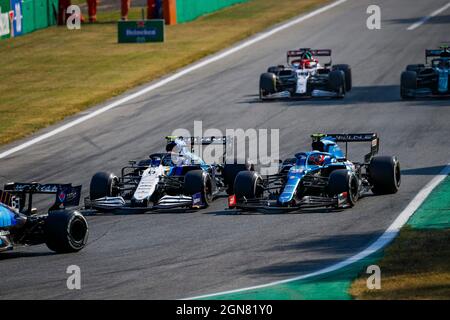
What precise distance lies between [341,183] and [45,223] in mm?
6099

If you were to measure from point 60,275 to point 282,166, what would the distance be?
7427 millimetres

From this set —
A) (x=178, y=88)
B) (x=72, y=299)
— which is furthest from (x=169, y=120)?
(x=72, y=299)

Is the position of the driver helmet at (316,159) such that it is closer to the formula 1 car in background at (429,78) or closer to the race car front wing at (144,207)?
the race car front wing at (144,207)

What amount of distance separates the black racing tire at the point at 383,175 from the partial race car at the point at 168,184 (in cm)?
278

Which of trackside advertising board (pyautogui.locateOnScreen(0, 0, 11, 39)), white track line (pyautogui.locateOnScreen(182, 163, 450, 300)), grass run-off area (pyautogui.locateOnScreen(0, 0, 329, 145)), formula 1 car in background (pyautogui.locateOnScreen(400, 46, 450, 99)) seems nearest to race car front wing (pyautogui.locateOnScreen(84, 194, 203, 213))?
white track line (pyautogui.locateOnScreen(182, 163, 450, 300))

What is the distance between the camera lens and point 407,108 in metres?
36.8

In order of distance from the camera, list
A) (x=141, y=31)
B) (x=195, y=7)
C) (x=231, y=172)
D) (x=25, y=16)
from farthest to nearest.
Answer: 1. (x=195, y=7)
2. (x=25, y=16)
3. (x=141, y=31)
4. (x=231, y=172)

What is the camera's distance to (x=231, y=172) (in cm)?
2556

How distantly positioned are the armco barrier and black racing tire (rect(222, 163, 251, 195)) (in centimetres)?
3416

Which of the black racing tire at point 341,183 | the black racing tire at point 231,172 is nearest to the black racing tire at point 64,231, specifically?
the black racing tire at point 341,183

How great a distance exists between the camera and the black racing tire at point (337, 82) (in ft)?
A: 126

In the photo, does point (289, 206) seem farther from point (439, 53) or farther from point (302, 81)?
point (302, 81)

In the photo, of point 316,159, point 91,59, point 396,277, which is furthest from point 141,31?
point 396,277
